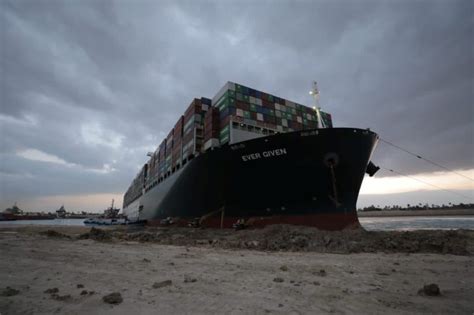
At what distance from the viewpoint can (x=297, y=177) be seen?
54.0ft

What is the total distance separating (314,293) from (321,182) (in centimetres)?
1232

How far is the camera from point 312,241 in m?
11.7

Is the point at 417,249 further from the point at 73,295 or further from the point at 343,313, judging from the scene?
the point at 73,295

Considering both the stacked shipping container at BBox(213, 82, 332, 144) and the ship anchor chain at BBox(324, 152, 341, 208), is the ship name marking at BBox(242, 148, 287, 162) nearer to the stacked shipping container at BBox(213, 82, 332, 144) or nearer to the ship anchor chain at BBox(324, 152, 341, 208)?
the ship anchor chain at BBox(324, 152, 341, 208)

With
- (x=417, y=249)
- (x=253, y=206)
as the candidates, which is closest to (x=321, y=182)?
(x=253, y=206)

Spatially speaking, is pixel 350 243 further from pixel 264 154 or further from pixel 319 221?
pixel 264 154

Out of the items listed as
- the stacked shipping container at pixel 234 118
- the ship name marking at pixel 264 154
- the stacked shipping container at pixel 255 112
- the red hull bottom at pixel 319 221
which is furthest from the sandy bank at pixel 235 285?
the stacked shipping container at pixel 255 112

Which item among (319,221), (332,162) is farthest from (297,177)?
(319,221)

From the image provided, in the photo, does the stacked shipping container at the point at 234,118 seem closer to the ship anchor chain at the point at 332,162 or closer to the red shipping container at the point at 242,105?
the red shipping container at the point at 242,105

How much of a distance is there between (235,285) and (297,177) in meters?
12.1

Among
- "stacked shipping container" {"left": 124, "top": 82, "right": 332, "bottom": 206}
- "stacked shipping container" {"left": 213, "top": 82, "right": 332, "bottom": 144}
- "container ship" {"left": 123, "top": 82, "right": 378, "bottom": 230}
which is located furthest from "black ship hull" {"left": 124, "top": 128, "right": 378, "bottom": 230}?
"stacked shipping container" {"left": 213, "top": 82, "right": 332, "bottom": 144}

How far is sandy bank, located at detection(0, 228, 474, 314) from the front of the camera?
3994mm

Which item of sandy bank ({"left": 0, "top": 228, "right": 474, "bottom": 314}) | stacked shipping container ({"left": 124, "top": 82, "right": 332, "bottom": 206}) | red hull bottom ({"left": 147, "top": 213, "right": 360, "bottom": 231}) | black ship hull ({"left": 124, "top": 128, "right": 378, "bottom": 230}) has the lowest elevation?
sandy bank ({"left": 0, "top": 228, "right": 474, "bottom": 314})

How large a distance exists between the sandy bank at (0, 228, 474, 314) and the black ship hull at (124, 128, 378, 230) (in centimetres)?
788
